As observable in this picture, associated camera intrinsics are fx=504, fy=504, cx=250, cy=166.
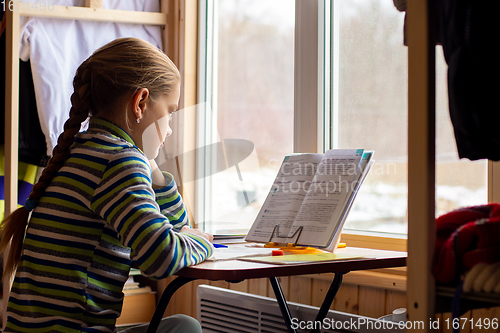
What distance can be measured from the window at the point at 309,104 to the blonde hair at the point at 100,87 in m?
0.59

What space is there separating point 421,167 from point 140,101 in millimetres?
635

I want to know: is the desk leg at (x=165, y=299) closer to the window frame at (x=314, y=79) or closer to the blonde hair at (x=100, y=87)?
the blonde hair at (x=100, y=87)

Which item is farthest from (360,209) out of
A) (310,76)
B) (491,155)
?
(491,155)

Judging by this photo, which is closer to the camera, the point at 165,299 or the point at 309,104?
the point at 165,299

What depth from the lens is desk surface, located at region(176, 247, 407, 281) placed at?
0.88 meters

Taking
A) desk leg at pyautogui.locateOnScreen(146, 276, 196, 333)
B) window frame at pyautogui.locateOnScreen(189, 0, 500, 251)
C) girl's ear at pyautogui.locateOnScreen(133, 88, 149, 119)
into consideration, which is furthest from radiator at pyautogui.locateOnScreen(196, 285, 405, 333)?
girl's ear at pyautogui.locateOnScreen(133, 88, 149, 119)

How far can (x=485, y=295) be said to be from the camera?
0.63 meters

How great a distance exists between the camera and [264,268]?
35.5 inches

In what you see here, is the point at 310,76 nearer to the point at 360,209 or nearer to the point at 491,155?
the point at 360,209

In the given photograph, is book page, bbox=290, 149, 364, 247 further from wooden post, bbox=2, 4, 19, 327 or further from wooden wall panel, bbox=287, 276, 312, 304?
wooden post, bbox=2, 4, 19, 327

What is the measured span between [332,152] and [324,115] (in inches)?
15.2

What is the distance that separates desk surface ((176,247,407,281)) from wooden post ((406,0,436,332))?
0.28 metres

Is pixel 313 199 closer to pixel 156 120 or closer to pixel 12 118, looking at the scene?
pixel 156 120

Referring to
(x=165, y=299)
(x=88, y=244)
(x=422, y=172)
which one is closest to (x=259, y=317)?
(x=165, y=299)
